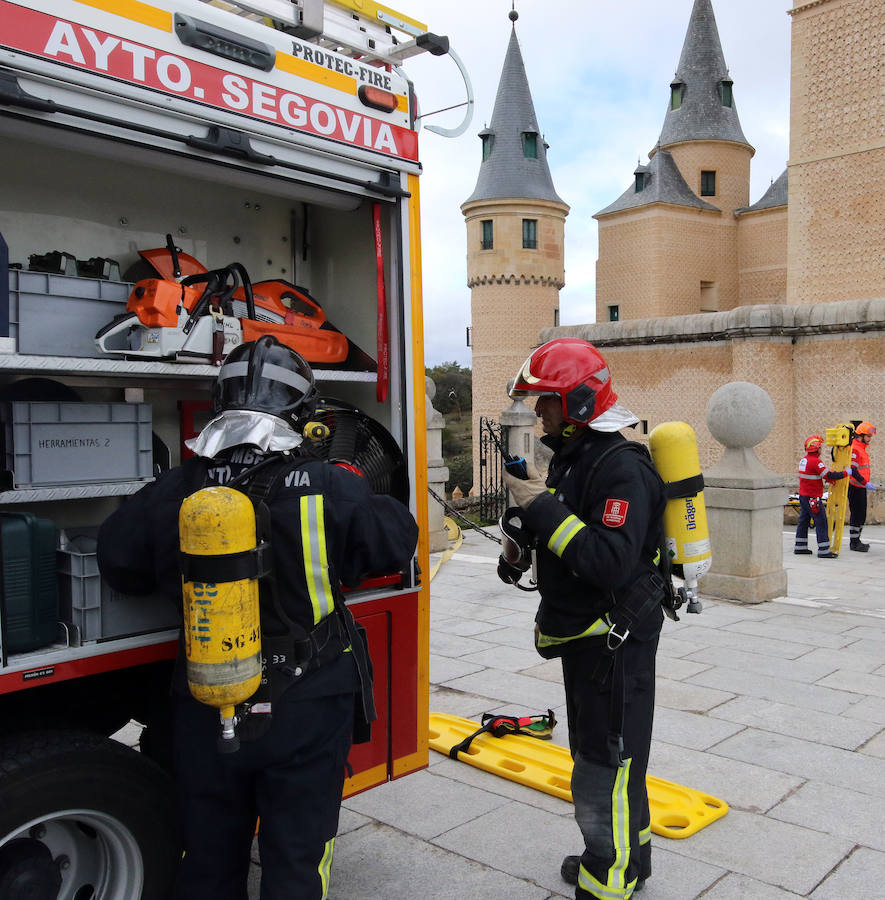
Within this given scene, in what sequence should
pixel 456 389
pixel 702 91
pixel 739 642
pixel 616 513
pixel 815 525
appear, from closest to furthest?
pixel 616 513
pixel 739 642
pixel 815 525
pixel 702 91
pixel 456 389

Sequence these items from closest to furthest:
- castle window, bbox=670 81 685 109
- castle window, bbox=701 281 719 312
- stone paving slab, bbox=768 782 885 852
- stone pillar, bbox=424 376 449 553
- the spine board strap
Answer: stone paving slab, bbox=768 782 885 852 → the spine board strap → stone pillar, bbox=424 376 449 553 → castle window, bbox=701 281 719 312 → castle window, bbox=670 81 685 109

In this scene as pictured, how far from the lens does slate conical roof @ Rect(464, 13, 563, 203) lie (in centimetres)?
4397

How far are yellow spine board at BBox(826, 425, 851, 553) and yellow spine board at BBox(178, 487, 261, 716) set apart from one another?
10.5 m

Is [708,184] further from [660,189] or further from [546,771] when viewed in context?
[546,771]

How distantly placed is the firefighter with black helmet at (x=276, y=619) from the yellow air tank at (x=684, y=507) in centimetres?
114

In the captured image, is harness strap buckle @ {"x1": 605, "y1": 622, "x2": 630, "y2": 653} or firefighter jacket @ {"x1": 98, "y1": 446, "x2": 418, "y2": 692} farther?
harness strap buckle @ {"x1": 605, "y1": 622, "x2": 630, "y2": 653}

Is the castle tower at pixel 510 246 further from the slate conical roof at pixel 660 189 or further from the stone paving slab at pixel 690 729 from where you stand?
the stone paving slab at pixel 690 729

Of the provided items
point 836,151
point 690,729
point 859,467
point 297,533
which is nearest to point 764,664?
point 690,729

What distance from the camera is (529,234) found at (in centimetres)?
4416

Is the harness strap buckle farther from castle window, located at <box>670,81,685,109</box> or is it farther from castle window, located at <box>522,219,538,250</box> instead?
castle window, located at <box>670,81,685,109</box>

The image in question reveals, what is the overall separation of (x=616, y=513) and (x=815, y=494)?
9.32 m

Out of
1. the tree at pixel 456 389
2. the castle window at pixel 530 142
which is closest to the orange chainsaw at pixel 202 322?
the castle window at pixel 530 142

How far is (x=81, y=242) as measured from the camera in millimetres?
3619

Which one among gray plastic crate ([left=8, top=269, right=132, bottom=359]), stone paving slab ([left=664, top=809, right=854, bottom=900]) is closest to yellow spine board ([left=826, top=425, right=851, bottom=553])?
stone paving slab ([left=664, top=809, right=854, bottom=900])
